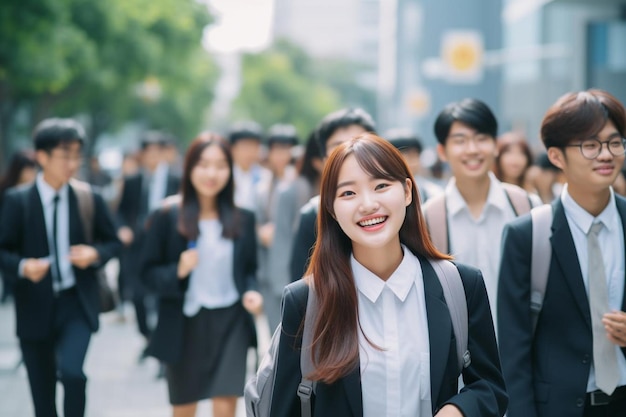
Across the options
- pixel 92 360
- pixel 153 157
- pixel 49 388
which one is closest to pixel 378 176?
pixel 49 388

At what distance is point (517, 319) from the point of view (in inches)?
159

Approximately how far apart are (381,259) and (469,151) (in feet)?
6.68

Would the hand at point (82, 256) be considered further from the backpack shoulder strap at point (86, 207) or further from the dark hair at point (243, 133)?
the dark hair at point (243, 133)

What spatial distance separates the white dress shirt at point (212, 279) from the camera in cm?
597

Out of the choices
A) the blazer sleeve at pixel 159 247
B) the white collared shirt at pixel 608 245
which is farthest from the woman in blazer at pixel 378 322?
the blazer sleeve at pixel 159 247

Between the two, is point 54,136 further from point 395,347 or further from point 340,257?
point 395,347

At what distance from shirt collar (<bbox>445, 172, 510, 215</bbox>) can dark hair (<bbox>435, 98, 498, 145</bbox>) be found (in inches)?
11.3

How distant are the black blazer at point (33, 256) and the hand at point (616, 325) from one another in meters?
3.31

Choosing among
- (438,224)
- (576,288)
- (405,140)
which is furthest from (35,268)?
(576,288)

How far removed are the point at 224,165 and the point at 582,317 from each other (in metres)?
2.80

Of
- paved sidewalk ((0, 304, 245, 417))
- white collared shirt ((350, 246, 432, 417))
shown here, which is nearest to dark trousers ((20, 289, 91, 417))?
paved sidewalk ((0, 304, 245, 417))

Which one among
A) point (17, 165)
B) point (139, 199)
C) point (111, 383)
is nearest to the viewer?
point (111, 383)

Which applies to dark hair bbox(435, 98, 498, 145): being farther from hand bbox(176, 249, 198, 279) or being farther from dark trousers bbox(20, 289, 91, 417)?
dark trousers bbox(20, 289, 91, 417)

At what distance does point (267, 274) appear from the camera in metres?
8.53
